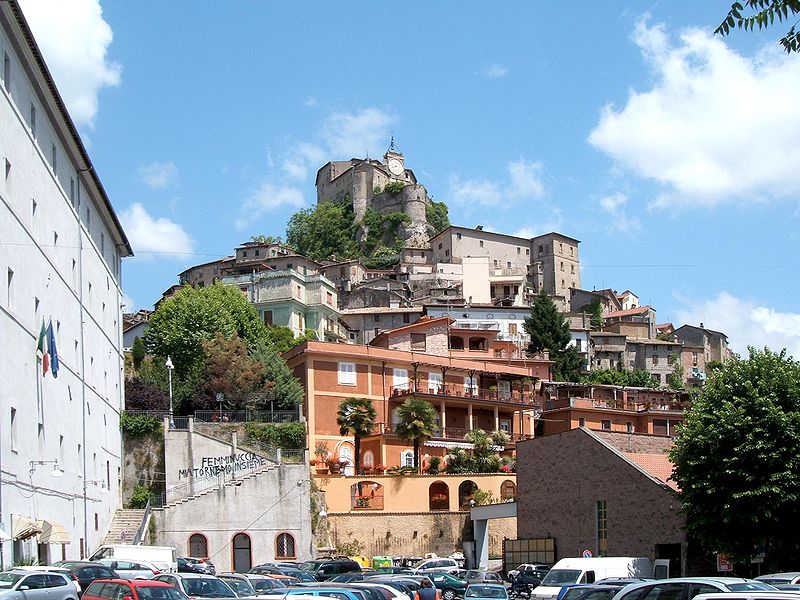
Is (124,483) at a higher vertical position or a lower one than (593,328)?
lower

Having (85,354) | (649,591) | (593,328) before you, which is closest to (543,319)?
(593,328)

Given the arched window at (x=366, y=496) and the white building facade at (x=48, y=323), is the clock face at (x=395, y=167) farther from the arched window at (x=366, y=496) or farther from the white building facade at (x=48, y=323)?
the white building facade at (x=48, y=323)

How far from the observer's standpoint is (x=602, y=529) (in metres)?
46.0

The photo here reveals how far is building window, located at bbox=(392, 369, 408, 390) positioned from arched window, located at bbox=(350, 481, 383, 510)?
519 inches

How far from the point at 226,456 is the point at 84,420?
445 inches

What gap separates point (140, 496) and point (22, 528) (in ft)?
77.7

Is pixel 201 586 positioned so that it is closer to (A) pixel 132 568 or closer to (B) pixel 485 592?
(A) pixel 132 568

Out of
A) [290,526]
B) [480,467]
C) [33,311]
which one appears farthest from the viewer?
[480,467]

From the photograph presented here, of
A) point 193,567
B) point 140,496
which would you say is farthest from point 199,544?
point 193,567

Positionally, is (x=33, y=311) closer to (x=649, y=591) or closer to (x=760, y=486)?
(x=760, y=486)

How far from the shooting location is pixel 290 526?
188 feet

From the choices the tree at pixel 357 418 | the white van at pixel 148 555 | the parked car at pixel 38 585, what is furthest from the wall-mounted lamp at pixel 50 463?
the tree at pixel 357 418

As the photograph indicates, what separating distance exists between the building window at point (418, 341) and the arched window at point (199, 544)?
3345cm

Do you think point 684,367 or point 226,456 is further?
point 684,367
